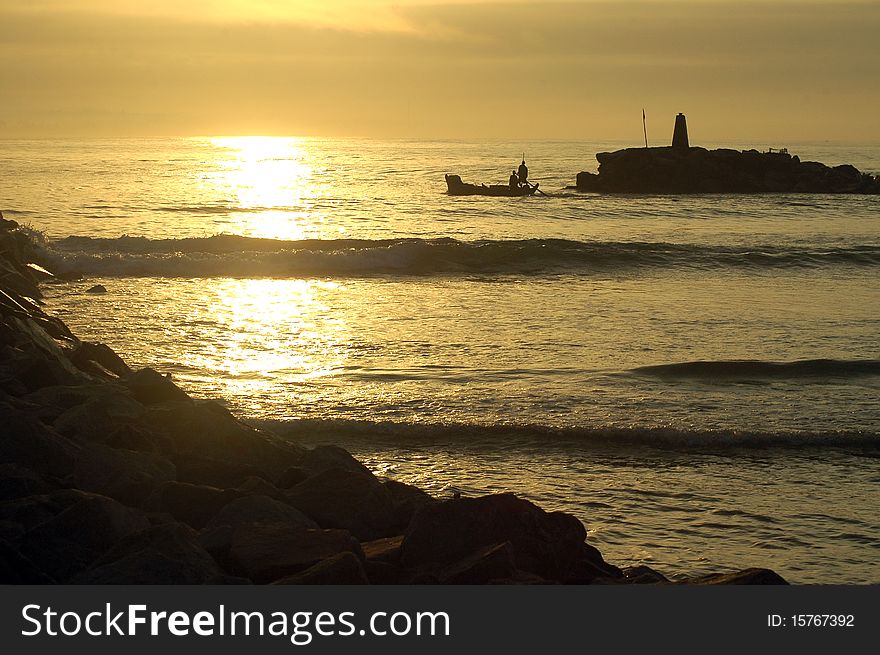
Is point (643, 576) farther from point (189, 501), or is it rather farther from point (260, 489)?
point (189, 501)

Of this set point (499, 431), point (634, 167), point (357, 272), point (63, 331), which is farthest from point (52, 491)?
point (634, 167)

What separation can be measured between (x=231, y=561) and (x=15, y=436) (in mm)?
1956

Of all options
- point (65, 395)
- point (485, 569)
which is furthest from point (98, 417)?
point (485, 569)

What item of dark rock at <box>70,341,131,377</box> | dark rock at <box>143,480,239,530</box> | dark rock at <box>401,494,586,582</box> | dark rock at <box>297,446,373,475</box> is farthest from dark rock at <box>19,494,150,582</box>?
dark rock at <box>70,341,131,377</box>

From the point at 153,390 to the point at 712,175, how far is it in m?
65.1

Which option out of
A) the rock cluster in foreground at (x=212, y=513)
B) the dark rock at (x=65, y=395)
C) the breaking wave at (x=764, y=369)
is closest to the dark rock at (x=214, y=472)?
the rock cluster in foreground at (x=212, y=513)

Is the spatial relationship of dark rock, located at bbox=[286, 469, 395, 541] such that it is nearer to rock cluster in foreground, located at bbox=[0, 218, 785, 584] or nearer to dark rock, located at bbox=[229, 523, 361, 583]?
rock cluster in foreground, located at bbox=[0, 218, 785, 584]

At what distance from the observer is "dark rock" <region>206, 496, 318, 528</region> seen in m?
5.75

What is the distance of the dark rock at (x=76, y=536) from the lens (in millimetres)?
5012

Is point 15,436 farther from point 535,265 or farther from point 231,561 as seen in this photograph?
point 535,265

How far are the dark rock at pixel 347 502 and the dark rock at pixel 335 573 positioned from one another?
1.34m

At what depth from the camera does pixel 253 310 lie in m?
19.8

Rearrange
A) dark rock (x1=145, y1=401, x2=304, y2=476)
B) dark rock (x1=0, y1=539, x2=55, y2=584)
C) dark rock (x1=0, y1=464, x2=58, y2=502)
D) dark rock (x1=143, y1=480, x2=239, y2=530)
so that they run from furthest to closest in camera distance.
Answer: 1. dark rock (x1=145, y1=401, x2=304, y2=476)
2. dark rock (x1=143, y1=480, x2=239, y2=530)
3. dark rock (x1=0, y1=464, x2=58, y2=502)
4. dark rock (x1=0, y1=539, x2=55, y2=584)

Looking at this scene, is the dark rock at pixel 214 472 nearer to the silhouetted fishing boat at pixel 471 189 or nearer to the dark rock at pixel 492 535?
the dark rock at pixel 492 535
